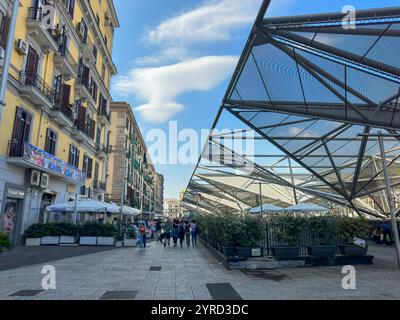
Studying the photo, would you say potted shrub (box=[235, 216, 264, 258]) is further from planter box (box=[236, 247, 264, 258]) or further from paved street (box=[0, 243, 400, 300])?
paved street (box=[0, 243, 400, 300])

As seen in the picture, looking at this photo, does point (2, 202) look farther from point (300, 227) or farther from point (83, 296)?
point (300, 227)

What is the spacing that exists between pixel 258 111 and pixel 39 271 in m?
12.4

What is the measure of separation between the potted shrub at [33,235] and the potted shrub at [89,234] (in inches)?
88.5

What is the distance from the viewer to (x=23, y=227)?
18.0 meters

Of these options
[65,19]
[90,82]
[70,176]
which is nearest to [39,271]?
[70,176]

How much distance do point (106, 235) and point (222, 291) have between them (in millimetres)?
13891

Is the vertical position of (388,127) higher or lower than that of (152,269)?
higher

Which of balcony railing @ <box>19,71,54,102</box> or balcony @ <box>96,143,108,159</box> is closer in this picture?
balcony railing @ <box>19,71,54,102</box>

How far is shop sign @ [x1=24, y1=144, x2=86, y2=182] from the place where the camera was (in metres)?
16.6

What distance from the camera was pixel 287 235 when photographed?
37.1 feet

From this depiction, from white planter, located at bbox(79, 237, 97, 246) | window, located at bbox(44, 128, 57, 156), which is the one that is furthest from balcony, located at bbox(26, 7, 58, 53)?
white planter, located at bbox(79, 237, 97, 246)

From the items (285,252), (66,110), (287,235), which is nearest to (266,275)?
(285,252)

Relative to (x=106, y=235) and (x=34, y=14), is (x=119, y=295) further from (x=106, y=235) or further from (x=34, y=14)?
(x=34, y=14)

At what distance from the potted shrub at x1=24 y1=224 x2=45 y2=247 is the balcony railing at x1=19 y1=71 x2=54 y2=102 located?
812cm
